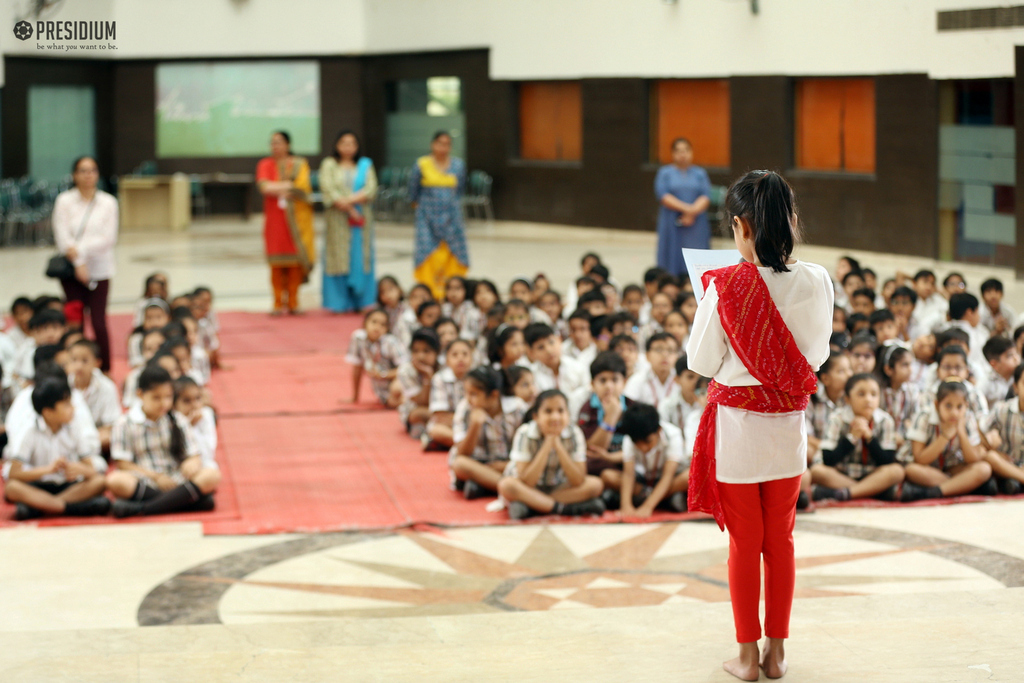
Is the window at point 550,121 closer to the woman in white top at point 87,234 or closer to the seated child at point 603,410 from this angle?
the woman in white top at point 87,234

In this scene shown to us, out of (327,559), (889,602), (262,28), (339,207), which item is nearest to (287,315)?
(339,207)

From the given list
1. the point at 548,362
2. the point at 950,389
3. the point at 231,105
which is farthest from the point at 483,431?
the point at 231,105

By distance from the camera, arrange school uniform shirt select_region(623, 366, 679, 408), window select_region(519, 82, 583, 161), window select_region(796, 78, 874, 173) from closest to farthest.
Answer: school uniform shirt select_region(623, 366, 679, 408) < window select_region(796, 78, 874, 173) < window select_region(519, 82, 583, 161)

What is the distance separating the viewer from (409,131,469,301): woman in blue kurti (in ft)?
34.0

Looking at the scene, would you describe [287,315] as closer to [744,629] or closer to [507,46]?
[507,46]

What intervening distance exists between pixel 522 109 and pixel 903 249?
6047 mm

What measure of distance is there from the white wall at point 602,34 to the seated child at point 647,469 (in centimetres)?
619

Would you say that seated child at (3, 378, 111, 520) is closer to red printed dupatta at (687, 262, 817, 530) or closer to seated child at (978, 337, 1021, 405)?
red printed dupatta at (687, 262, 817, 530)

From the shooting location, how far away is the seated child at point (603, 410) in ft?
17.5

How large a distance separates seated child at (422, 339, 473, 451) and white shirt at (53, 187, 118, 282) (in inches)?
87.7

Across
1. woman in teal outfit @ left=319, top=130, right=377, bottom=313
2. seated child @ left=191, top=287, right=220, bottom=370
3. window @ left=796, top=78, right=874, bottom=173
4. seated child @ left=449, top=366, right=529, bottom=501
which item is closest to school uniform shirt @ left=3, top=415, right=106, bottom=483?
seated child @ left=449, top=366, right=529, bottom=501

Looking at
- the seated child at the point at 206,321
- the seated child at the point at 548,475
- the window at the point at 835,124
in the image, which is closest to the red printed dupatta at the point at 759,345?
the seated child at the point at 548,475

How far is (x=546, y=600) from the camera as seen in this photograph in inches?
161

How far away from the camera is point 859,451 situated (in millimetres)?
5363
